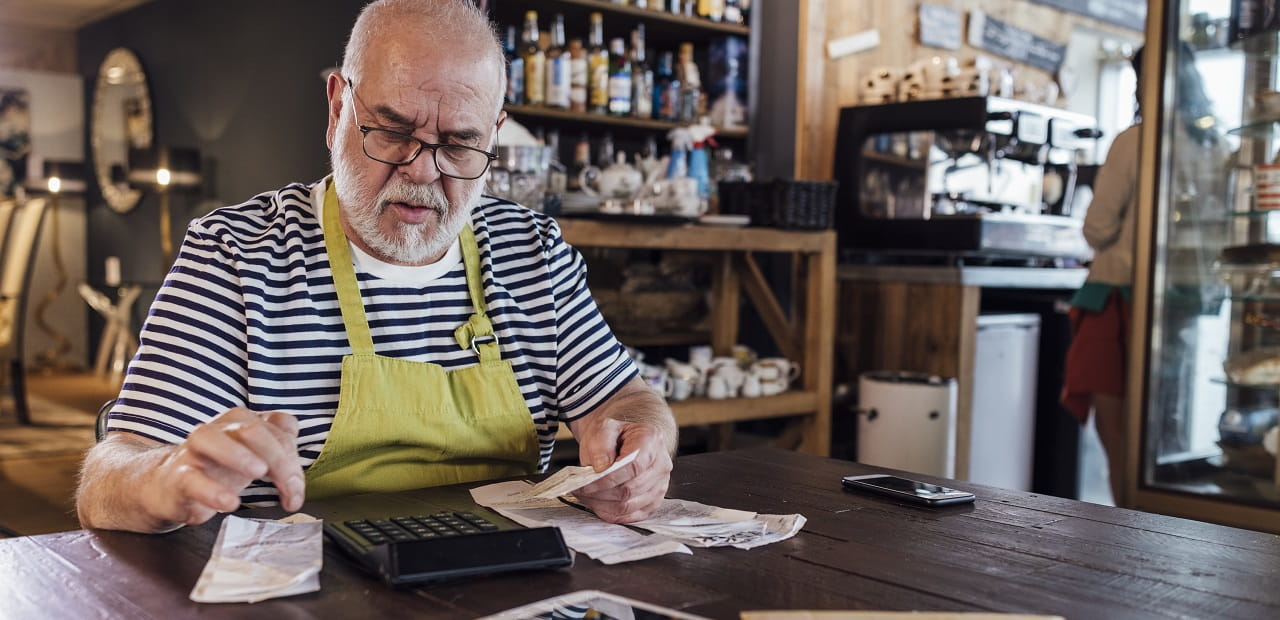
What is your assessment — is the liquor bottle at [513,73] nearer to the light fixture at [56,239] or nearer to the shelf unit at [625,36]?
the shelf unit at [625,36]

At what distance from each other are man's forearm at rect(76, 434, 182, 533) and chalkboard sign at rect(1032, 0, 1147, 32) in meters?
5.61

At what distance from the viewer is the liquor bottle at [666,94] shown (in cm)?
409

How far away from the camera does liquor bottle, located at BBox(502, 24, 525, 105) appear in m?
3.62

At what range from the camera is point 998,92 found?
15.0ft

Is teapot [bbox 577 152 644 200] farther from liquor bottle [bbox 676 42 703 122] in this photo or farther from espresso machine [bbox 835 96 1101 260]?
espresso machine [bbox 835 96 1101 260]

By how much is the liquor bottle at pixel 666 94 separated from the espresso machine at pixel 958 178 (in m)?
0.70

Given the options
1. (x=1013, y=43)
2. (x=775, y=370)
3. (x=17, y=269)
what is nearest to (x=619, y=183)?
(x=775, y=370)

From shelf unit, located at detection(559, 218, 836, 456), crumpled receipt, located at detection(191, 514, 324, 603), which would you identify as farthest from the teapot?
crumpled receipt, located at detection(191, 514, 324, 603)

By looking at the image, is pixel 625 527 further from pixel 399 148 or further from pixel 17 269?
pixel 17 269

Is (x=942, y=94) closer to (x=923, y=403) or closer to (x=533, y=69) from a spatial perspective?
(x=923, y=403)

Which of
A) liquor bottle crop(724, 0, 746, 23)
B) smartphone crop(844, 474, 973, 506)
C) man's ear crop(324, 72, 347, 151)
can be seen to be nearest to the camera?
smartphone crop(844, 474, 973, 506)

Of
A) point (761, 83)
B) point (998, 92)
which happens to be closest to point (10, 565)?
point (761, 83)

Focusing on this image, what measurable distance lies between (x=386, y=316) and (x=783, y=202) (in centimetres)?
215

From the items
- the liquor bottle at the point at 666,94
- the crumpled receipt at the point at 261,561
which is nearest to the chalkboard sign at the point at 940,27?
the liquor bottle at the point at 666,94
